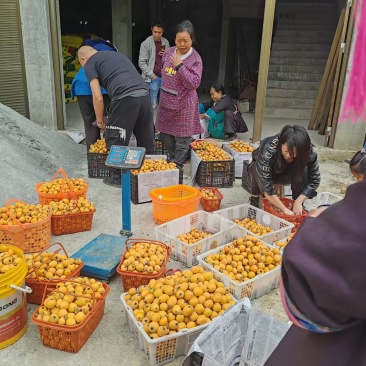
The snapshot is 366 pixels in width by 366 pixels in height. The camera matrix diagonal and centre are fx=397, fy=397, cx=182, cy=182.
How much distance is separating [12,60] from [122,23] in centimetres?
334

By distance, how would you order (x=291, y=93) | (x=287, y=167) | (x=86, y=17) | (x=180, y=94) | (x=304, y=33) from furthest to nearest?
(x=86, y=17) < (x=304, y=33) < (x=291, y=93) < (x=180, y=94) < (x=287, y=167)

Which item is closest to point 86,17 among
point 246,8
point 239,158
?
point 246,8

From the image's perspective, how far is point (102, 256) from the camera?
3.16 meters

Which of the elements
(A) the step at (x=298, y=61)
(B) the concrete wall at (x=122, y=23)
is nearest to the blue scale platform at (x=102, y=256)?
(B) the concrete wall at (x=122, y=23)

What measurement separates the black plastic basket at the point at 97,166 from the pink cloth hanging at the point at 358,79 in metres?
3.93

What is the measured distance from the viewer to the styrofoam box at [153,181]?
14.4 feet

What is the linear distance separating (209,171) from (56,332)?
9.57 feet

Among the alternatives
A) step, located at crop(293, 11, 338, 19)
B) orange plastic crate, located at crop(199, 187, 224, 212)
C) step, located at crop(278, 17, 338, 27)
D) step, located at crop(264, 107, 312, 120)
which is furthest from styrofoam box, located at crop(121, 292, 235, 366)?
step, located at crop(293, 11, 338, 19)

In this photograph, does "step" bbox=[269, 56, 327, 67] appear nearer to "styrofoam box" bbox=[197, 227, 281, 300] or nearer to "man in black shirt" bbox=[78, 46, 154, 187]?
"man in black shirt" bbox=[78, 46, 154, 187]

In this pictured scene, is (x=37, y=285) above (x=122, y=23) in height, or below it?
below

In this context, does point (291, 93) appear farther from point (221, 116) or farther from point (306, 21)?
point (221, 116)

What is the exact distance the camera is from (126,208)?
349 centimetres

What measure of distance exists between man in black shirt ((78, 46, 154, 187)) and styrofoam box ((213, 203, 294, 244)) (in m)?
1.60

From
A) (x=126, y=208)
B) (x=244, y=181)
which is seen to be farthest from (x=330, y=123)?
(x=126, y=208)
